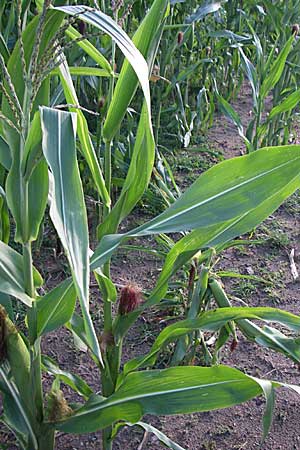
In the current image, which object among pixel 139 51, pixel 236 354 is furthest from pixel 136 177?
pixel 236 354

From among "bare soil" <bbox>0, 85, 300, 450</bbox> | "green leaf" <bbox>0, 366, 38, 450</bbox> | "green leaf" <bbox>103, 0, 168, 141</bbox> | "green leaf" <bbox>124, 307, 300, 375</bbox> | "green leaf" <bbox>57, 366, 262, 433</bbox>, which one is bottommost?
"bare soil" <bbox>0, 85, 300, 450</bbox>

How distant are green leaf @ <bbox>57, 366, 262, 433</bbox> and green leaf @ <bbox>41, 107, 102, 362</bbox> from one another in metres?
0.35

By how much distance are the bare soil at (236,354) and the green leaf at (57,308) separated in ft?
1.97

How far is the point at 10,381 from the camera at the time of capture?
4.85 feet

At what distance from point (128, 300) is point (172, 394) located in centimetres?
24

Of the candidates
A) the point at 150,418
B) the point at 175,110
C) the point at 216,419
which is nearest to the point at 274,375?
the point at 216,419

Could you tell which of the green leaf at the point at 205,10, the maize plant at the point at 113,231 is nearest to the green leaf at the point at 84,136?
the maize plant at the point at 113,231

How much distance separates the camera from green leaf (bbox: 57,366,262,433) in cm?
139

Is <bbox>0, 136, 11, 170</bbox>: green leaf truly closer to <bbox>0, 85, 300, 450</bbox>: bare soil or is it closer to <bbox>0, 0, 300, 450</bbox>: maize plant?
<bbox>0, 0, 300, 450</bbox>: maize plant

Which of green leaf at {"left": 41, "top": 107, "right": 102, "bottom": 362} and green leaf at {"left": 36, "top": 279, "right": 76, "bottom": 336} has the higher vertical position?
green leaf at {"left": 41, "top": 107, "right": 102, "bottom": 362}

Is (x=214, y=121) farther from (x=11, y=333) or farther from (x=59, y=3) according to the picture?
(x=11, y=333)

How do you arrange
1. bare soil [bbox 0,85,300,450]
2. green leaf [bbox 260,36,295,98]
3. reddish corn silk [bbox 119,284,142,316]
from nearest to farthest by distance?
reddish corn silk [bbox 119,284,142,316]
bare soil [bbox 0,85,300,450]
green leaf [bbox 260,36,295,98]

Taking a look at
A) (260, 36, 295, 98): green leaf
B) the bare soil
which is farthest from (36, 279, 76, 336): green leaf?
(260, 36, 295, 98): green leaf

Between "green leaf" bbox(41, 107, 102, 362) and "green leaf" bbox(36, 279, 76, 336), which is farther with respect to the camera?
"green leaf" bbox(36, 279, 76, 336)
